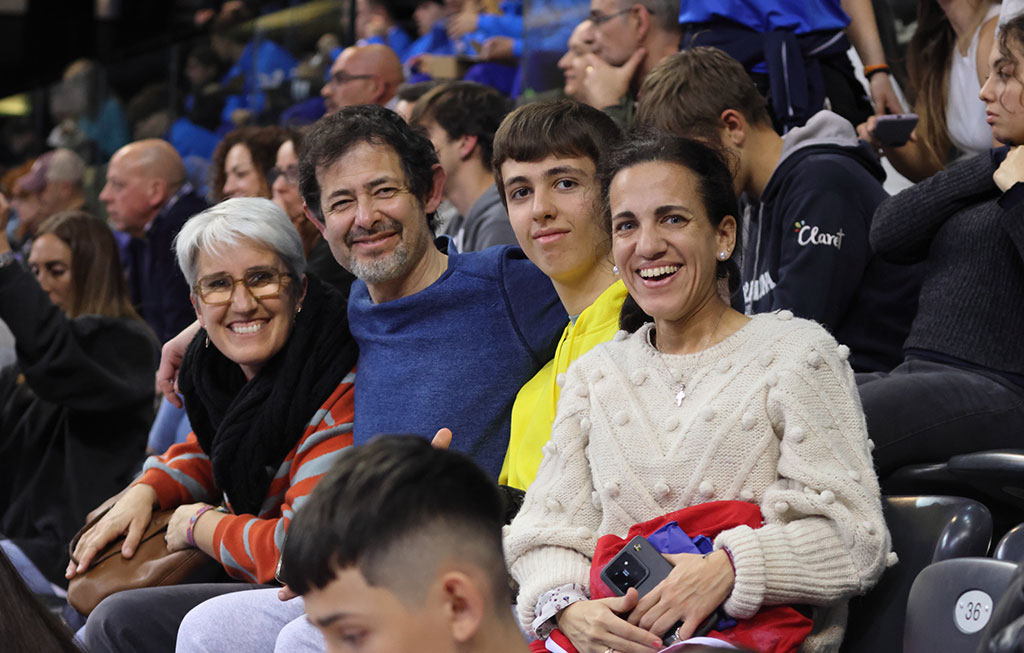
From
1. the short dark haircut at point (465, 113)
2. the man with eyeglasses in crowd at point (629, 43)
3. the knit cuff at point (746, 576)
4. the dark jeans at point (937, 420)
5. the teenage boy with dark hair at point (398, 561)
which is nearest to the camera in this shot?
the teenage boy with dark hair at point (398, 561)

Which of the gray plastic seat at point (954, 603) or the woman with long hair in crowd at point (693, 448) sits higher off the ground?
the woman with long hair in crowd at point (693, 448)

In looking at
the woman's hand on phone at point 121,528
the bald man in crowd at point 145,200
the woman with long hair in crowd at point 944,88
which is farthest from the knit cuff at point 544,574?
the bald man in crowd at point 145,200

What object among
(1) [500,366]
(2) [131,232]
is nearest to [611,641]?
(1) [500,366]

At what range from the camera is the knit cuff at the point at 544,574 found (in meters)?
2.12

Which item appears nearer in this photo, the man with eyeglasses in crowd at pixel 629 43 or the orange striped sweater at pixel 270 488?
the orange striped sweater at pixel 270 488

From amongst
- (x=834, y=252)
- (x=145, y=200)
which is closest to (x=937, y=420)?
(x=834, y=252)

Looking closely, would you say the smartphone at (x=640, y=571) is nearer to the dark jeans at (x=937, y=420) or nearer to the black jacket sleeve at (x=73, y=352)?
the dark jeans at (x=937, y=420)

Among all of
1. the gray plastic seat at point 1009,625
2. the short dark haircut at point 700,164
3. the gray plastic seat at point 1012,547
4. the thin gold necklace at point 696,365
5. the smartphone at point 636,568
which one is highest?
the short dark haircut at point 700,164

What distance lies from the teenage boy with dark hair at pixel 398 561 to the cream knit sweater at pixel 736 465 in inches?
28.4

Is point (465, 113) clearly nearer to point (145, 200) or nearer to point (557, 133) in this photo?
point (557, 133)

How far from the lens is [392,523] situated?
4.27 feet

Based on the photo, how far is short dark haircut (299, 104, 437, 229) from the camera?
9.56 feet

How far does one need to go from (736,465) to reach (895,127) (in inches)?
61.8

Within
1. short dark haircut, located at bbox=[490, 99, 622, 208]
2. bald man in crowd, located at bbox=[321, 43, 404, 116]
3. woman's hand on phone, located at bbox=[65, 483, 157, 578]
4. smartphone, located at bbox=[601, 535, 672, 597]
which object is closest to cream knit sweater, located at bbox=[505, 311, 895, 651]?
smartphone, located at bbox=[601, 535, 672, 597]
